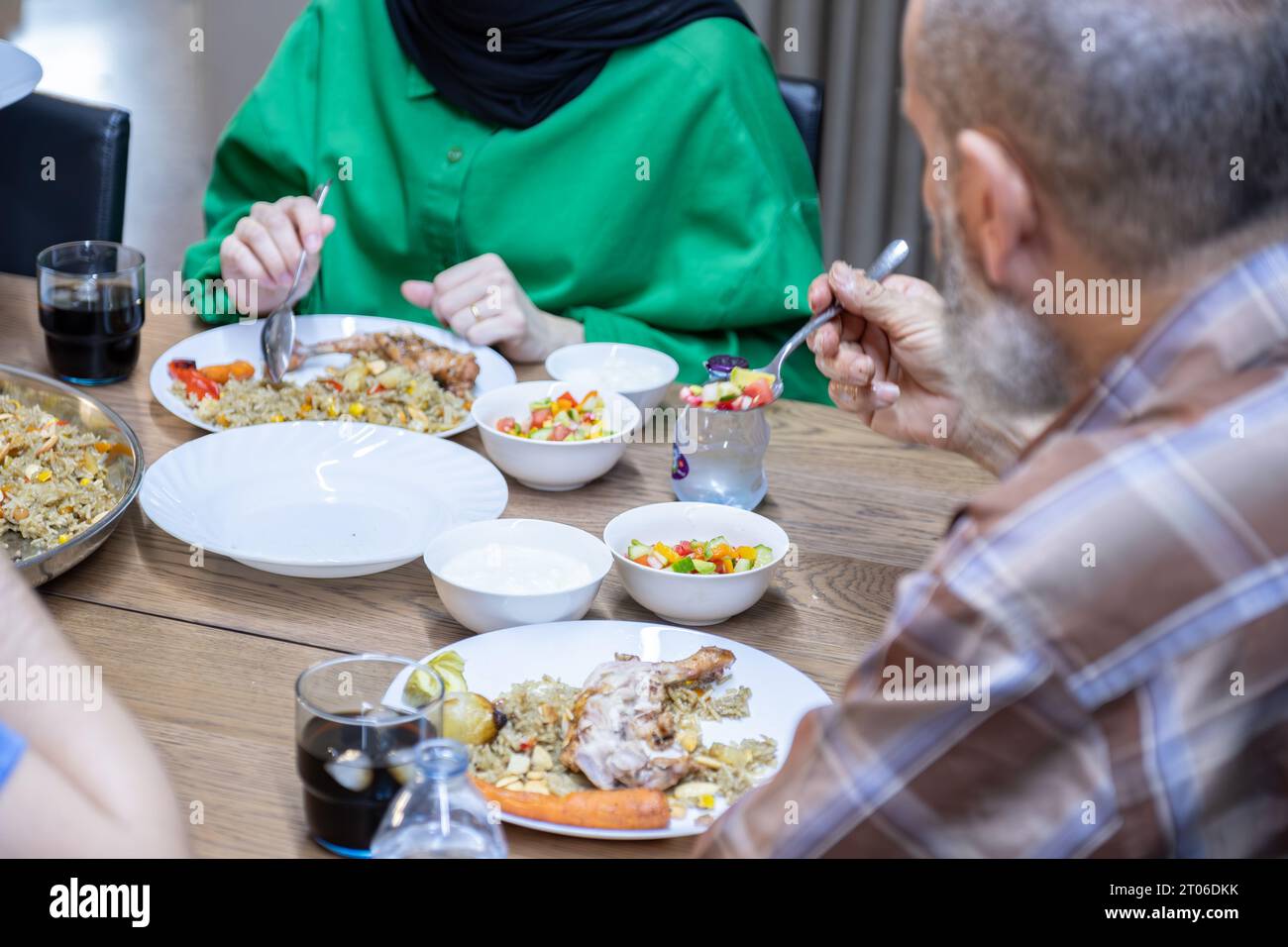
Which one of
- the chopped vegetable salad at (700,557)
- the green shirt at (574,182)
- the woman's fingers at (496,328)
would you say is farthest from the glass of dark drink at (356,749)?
the green shirt at (574,182)

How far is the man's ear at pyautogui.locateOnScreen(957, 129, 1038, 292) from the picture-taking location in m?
0.73

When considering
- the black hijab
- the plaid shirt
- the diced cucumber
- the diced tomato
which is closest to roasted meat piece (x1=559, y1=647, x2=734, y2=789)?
the plaid shirt

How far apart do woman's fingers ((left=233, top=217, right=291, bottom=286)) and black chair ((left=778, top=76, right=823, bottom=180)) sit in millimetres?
909

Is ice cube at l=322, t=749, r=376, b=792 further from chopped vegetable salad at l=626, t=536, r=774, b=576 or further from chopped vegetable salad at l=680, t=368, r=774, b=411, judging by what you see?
chopped vegetable salad at l=680, t=368, r=774, b=411

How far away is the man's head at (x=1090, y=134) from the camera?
66 centimetres

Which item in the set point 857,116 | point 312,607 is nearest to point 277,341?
point 312,607

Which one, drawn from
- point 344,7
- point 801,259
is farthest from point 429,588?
point 344,7

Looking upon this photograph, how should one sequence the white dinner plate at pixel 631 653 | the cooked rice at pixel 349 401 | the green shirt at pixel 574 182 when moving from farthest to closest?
the green shirt at pixel 574 182 → the cooked rice at pixel 349 401 → the white dinner plate at pixel 631 653

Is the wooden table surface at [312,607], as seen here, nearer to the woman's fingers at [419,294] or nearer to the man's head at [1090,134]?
the woman's fingers at [419,294]

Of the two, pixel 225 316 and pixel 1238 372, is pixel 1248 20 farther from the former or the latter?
pixel 225 316

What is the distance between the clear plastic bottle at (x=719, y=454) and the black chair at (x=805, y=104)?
94 centimetres

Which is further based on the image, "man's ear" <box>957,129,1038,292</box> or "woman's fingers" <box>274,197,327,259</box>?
"woman's fingers" <box>274,197,327,259</box>

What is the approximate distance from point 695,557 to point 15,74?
111cm
